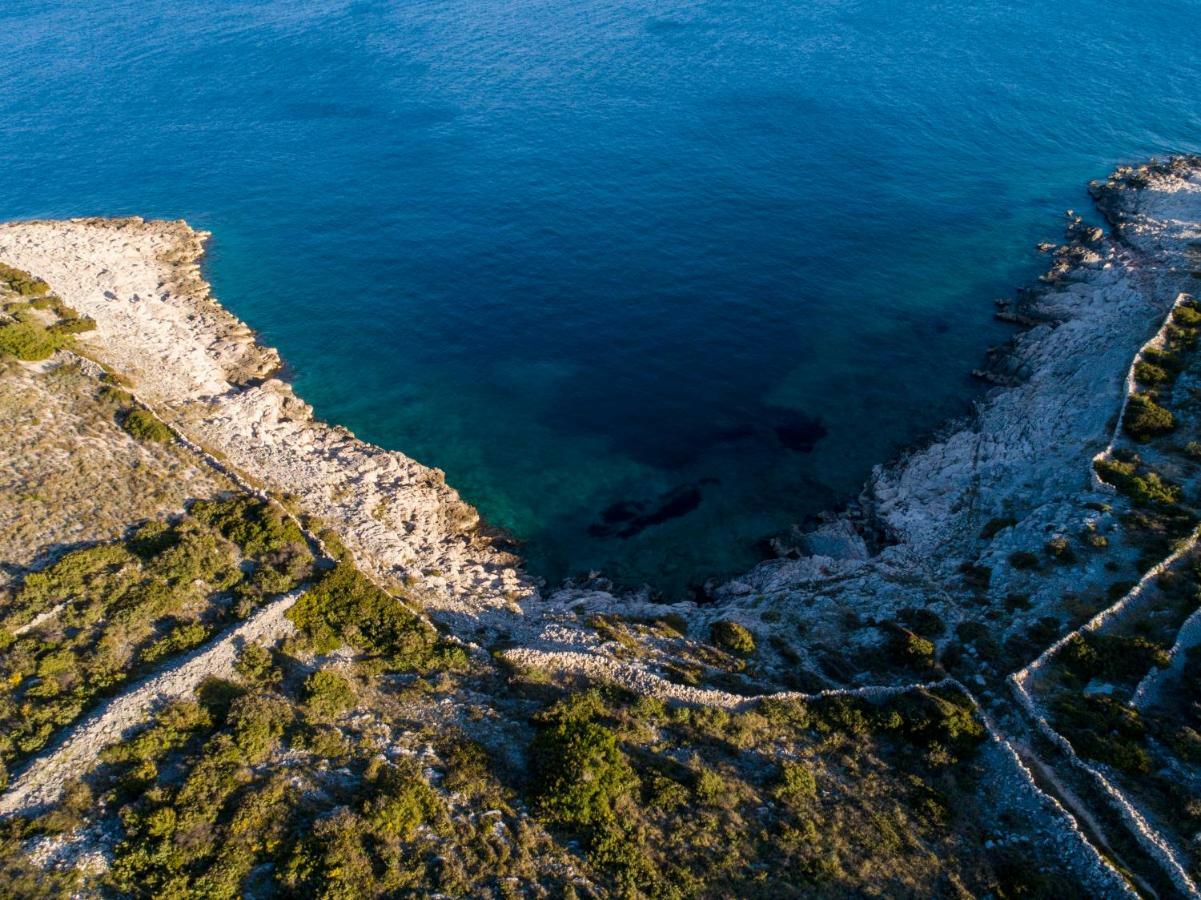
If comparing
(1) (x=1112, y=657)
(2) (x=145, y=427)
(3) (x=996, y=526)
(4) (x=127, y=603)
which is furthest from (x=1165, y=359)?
(2) (x=145, y=427)

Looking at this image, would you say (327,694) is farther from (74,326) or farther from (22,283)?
(22,283)

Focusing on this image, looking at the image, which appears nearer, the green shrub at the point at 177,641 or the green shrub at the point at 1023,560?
the green shrub at the point at 177,641

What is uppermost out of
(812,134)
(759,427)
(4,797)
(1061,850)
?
(812,134)

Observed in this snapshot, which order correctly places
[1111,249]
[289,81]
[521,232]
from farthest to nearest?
[289,81], [521,232], [1111,249]

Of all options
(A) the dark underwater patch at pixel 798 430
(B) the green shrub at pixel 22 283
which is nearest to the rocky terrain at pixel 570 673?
Answer: (A) the dark underwater patch at pixel 798 430

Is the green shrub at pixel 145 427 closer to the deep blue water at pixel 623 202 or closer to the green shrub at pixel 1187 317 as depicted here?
the deep blue water at pixel 623 202

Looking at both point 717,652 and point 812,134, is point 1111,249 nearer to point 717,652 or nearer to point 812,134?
point 812,134

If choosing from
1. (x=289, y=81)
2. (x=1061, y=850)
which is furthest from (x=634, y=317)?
(x=289, y=81)
